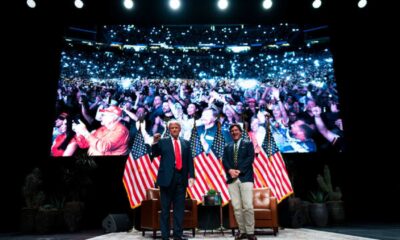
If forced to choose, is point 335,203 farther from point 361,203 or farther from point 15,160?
point 15,160

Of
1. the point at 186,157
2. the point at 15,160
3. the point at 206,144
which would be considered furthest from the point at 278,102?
the point at 15,160

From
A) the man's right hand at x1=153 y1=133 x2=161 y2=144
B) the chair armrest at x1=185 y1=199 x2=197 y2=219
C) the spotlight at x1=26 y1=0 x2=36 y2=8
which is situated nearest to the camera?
the man's right hand at x1=153 y1=133 x2=161 y2=144

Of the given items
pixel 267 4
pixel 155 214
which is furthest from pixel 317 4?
pixel 155 214

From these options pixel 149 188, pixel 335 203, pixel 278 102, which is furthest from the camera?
pixel 278 102

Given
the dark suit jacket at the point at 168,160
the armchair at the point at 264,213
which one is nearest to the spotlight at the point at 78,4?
the dark suit jacket at the point at 168,160

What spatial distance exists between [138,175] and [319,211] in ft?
14.6

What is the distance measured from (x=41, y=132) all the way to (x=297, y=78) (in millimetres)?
7004

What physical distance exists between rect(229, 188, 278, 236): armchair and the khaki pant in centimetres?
129

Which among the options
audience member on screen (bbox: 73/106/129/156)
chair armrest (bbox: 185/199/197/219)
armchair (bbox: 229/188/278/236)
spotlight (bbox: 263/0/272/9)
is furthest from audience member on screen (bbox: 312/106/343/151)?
audience member on screen (bbox: 73/106/129/156)

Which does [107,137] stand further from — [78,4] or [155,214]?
[155,214]

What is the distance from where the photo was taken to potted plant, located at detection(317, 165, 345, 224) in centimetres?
822

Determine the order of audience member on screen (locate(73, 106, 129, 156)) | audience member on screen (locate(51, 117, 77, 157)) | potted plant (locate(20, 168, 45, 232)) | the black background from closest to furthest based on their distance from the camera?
potted plant (locate(20, 168, 45, 232))
audience member on screen (locate(51, 117, 77, 157))
audience member on screen (locate(73, 106, 129, 156))
the black background

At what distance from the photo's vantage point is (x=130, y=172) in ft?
22.4

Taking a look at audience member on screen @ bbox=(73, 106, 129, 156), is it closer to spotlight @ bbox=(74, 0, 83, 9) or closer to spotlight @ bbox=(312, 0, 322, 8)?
spotlight @ bbox=(74, 0, 83, 9)
